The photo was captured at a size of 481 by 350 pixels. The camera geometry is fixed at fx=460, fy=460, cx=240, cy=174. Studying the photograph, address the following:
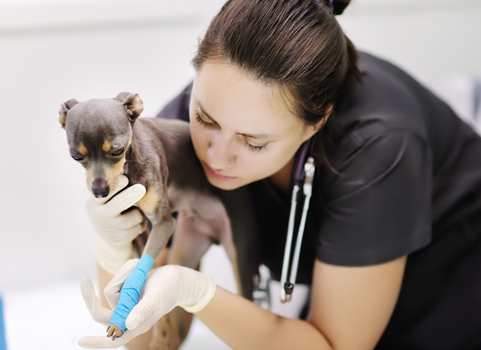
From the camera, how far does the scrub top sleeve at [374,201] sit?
2.89 ft

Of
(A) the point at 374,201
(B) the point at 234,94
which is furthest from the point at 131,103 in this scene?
(A) the point at 374,201

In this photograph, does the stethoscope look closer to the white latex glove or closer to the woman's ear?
the woman's ear

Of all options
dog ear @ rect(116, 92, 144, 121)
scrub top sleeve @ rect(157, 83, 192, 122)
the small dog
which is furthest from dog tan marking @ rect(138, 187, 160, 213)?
scrub top sleeve @ rect(157, 83, 192, 122)

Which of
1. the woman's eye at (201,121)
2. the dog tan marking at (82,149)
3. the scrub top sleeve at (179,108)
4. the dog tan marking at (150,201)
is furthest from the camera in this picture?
the scrub top sleeve at (179,108)

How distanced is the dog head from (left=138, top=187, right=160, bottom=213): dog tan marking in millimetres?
76

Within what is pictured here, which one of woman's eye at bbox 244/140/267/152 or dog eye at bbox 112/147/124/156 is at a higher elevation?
dog eye at bbox 112/147/124/156

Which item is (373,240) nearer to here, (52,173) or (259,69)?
(259,69)

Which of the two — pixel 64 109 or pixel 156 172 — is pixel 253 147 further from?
pixel 64 109

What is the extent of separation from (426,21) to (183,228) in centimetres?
161

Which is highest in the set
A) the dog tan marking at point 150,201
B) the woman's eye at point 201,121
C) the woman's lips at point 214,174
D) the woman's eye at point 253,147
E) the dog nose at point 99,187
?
the dog nose at point 99,187

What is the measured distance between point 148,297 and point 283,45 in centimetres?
42

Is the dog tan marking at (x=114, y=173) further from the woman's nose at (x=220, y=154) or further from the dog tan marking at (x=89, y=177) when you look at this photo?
the woman's nose at (x=220, y=154)

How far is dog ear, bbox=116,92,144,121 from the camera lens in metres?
0.56

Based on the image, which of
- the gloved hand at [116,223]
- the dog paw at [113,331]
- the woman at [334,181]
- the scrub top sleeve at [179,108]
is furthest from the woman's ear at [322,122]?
the dog paw at [113,331]
